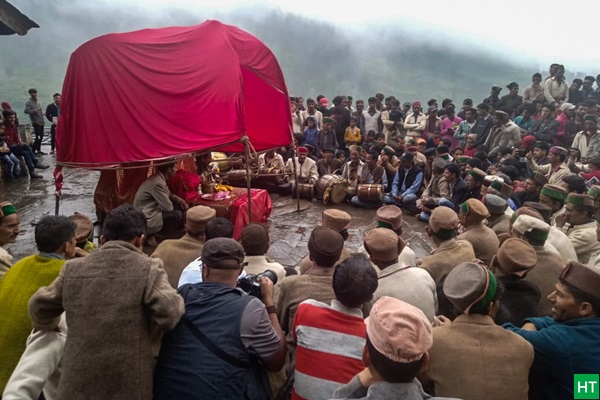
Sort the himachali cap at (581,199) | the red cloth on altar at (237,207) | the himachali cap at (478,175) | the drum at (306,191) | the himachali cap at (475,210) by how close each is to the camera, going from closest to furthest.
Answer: the himachali cap at (475,210) < the himachali cap at (581,199) < the red cloth on altar at (237,207) < the himachali cap at (478,175) < the drum at (306,191)

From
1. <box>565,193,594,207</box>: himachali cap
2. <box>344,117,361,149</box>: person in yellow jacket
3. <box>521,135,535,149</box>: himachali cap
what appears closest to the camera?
<box>565,193,594,207</box>: himachali cap

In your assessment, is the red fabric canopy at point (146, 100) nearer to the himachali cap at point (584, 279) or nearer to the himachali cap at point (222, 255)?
the himachali cap at point (222, 255)

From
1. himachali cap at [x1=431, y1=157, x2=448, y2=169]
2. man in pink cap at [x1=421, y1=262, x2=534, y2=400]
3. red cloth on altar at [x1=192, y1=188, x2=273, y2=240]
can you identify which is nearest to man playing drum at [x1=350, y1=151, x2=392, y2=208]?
himachali cap at [x1=431, y1=157, x2=448, y2=169]

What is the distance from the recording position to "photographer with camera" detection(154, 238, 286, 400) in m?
1.89

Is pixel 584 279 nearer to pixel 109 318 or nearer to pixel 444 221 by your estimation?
pixel 444 221

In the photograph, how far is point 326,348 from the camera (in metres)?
2.01

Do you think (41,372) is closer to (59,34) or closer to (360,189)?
(360,189)

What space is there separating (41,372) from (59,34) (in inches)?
1772

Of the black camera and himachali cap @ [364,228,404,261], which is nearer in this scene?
the black camera

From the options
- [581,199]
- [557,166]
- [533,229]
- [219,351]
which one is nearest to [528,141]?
[557,166]

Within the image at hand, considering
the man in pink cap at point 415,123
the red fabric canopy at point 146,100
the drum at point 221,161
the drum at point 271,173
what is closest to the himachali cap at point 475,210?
the red fabric canopy at point 146,100

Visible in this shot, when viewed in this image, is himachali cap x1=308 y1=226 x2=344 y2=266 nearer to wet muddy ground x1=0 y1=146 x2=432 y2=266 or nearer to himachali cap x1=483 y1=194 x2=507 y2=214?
himachali cap x1=483 y1=194 x2=507 y2=214

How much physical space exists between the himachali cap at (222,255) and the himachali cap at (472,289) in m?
1.14

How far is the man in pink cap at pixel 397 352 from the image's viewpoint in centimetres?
148
